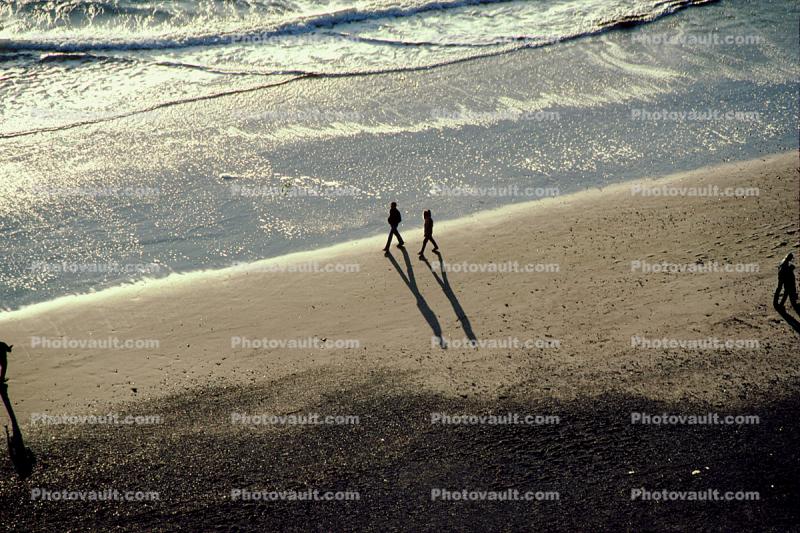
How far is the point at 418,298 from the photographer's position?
14.9 meters

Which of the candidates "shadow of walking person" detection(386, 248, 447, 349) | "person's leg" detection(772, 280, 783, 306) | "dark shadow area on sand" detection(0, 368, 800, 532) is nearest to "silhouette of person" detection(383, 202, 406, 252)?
"shadow of walking person" detection(386, 248, 447, 349)

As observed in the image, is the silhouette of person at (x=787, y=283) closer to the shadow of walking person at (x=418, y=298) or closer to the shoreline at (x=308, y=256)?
the shoreline at (x=308, y=256)

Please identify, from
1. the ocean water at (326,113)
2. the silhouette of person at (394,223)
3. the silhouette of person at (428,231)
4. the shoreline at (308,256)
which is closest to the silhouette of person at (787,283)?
the shoreline at (308,256)

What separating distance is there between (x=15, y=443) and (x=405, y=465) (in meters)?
6.10

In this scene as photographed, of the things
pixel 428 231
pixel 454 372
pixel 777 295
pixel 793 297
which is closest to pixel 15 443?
pixel 454 372

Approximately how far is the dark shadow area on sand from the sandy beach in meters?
0.03

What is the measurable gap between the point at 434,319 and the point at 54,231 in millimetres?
8928

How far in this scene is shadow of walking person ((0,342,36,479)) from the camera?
11469 mm

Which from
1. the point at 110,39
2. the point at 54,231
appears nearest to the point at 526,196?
the point at 54,231

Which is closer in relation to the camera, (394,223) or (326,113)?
(394,223)

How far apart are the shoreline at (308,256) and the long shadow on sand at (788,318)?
4.72 metres

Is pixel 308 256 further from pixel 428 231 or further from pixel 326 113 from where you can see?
pixel 326 113

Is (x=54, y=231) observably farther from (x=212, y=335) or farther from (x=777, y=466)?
(x=777, y=466)

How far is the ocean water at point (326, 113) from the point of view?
17.2m
